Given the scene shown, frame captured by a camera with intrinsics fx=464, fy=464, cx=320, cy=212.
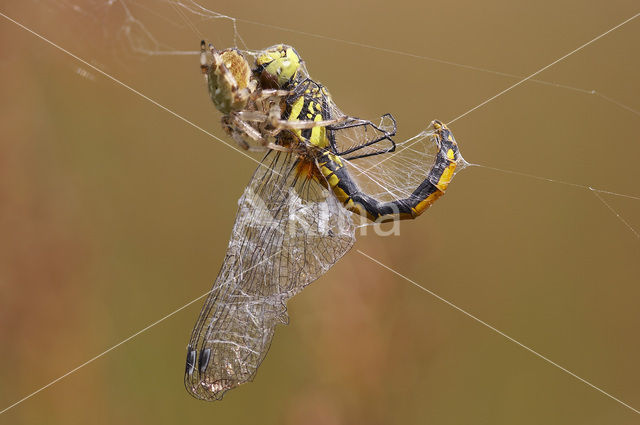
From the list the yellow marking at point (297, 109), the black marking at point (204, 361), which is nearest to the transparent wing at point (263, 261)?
the black marking at point (204, 361)

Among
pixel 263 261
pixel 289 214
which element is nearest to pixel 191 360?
pixel 263 261

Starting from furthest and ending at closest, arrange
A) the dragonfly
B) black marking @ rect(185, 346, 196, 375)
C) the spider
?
black marking @ rect(185, 346, 196, 375) < the dragonfly < the spider

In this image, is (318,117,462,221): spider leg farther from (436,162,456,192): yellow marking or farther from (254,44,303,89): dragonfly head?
A: (254,44,303,89): dragonfly head

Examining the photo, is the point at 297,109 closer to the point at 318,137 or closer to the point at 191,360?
the point at 318,137

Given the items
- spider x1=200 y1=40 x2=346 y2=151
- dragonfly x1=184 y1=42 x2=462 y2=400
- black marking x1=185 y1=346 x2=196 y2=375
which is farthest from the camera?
black marking x1=185 y1=346 x2=196 y2=375

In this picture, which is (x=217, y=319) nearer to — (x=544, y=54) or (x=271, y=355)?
(x=271, y=355)

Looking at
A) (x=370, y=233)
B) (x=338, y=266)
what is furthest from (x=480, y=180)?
(x=338, y=266)

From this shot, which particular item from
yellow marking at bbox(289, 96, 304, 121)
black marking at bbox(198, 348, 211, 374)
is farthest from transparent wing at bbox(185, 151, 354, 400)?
yellow marking at bbox(289, 96, 304, 121)
